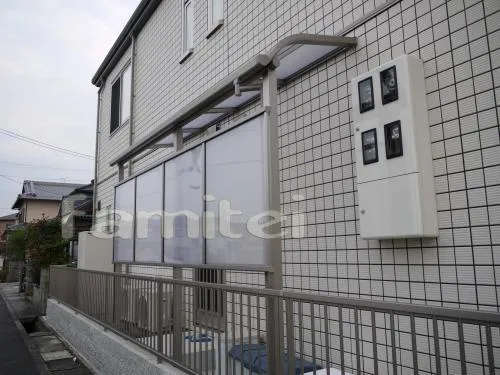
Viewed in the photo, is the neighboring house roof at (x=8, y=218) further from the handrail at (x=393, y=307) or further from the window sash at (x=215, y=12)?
the handrail at (x=393, y=307)

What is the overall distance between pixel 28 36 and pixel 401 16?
1926 cm

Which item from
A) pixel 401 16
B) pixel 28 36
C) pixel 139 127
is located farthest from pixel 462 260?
pixel 28 36

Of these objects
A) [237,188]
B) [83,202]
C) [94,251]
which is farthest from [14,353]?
[83,202]

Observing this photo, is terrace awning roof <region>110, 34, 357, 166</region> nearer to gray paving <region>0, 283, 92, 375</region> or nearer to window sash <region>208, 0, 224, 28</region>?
window sash <region>208, 0, 224, 28</region>

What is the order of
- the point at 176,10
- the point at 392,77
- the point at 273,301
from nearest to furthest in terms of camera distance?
the point at 273,301 < the point at 392,77 < the point at 176,10

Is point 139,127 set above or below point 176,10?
below

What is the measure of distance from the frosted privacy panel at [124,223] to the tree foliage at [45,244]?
8.80 m

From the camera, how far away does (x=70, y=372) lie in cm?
632

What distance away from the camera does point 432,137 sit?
3.22 m

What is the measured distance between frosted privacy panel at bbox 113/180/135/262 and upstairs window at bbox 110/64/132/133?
401 centimetres

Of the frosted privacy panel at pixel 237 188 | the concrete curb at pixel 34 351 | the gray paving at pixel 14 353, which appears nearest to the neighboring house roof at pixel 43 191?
the concrete curb at pixel 34 351

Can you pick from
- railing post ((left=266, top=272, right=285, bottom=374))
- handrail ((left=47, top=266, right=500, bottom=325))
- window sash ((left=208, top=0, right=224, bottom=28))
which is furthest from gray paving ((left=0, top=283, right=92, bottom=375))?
window sash ((left=208, top=0, right=224, bottom=28))

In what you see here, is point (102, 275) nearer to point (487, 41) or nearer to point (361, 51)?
point (361, 51)

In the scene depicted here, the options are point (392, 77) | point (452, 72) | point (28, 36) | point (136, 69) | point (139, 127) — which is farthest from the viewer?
point (28, 36)
